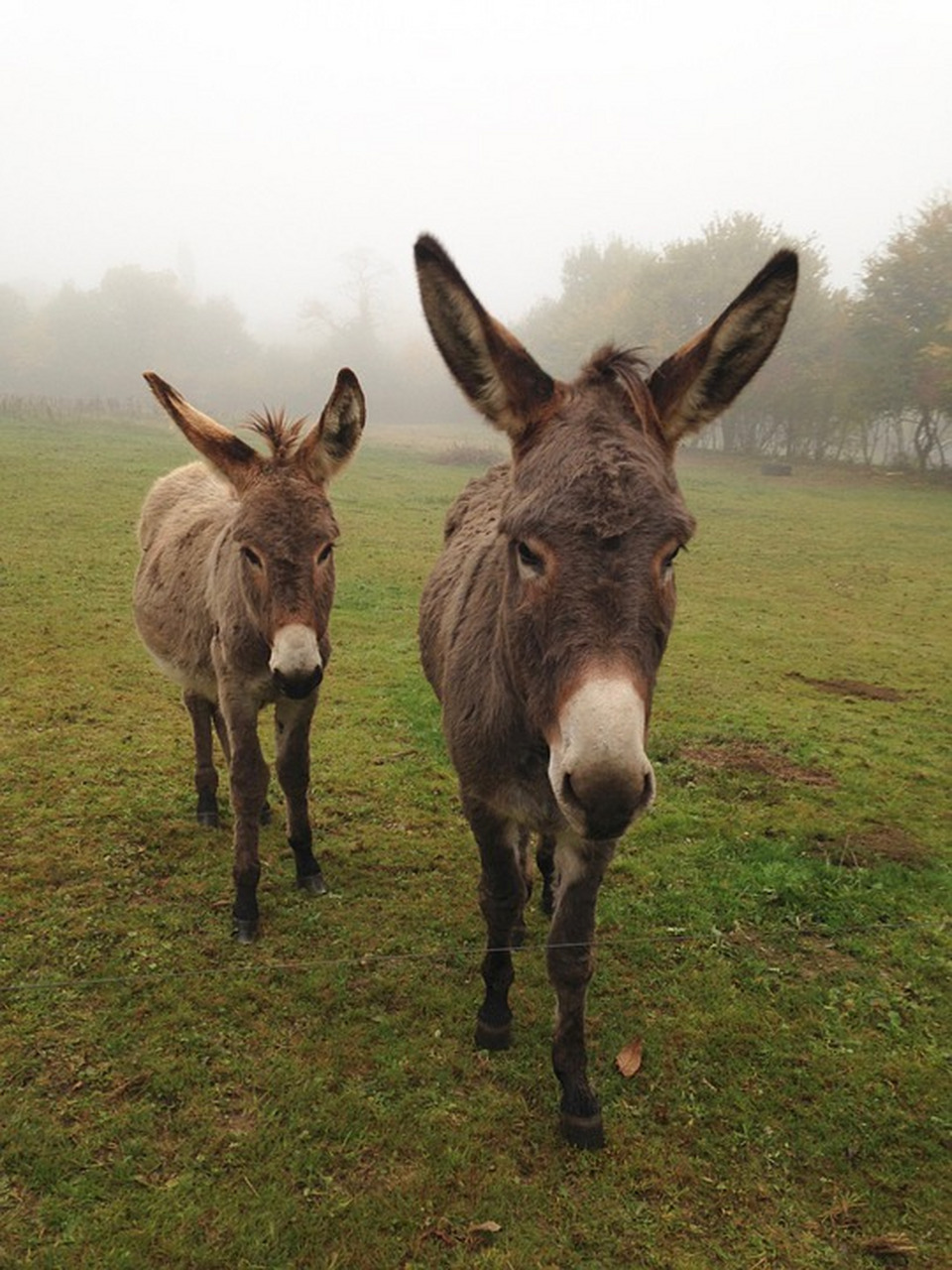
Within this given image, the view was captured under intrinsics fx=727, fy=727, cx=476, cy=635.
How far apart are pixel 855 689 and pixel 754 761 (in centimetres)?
328

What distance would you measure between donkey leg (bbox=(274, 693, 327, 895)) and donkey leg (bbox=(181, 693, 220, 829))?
0.99 m

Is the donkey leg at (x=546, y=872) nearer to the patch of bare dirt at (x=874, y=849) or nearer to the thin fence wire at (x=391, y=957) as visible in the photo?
the thin fence wire at (x=391, y=957)

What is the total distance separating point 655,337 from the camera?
1800 inches

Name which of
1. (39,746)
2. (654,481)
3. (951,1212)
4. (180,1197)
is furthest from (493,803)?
(39,746)

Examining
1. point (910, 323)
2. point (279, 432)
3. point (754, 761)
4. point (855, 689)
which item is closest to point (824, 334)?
point (910, 323)

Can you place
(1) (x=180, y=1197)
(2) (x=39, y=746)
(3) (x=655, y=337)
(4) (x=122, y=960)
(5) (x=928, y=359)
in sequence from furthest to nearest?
(3) (x=655, y=337) < (5) (x=928, y=359) < (2) (x=39, y=746) < (4) (x=122, y=960) < (1) (x=180, y=1197)

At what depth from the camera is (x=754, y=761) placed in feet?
22.9

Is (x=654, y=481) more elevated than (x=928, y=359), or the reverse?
(x=928, y=359)

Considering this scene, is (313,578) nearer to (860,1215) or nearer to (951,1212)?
(860,1215)

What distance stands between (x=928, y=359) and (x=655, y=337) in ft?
51.6

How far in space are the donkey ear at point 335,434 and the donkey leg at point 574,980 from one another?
2506 millimetres

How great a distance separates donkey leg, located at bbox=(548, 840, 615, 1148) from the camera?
3066 millimetres

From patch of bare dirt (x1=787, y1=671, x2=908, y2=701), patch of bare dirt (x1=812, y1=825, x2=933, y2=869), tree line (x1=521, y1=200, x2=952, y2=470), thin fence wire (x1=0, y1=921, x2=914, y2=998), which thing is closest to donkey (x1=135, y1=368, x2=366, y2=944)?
thin fence wire (x1=0, y1=921, x2=914, y2=998)

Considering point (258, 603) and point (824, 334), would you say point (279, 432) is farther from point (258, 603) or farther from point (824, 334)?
point (824, 334)
